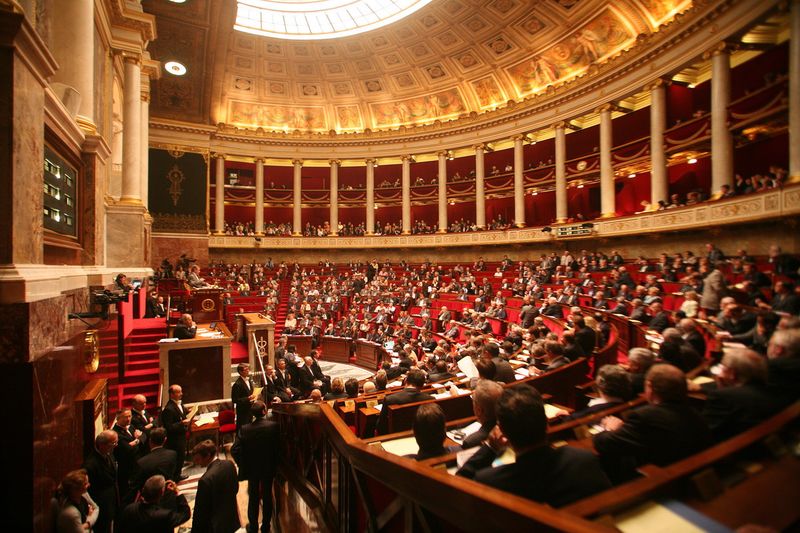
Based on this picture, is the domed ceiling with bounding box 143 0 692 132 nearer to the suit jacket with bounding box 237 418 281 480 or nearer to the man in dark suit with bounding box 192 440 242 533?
the suit jacket with bounding box 237 418 281 480

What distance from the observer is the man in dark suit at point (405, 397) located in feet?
12.2

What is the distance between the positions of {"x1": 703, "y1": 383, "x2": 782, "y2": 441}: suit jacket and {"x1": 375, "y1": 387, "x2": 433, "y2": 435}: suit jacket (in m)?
2.37

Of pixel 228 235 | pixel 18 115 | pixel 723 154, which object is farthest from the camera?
pixel 228 235

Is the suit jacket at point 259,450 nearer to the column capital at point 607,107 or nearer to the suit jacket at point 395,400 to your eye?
the suit jacket at point 395,400

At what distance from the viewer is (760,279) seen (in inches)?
300

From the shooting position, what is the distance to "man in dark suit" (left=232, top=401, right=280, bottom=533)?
4285 millimetres

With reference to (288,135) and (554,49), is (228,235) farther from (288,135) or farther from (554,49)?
(554,49)

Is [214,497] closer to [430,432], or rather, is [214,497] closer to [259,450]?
[259,450]

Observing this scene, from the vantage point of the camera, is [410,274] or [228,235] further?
[228,235]

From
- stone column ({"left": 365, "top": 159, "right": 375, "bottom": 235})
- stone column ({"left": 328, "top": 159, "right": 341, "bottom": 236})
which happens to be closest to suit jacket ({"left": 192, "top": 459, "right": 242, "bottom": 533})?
stone column ({"left": 365, "top": 159, "right": 375, "bottom": 235})

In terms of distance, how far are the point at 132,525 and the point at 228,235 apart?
77.6 ft

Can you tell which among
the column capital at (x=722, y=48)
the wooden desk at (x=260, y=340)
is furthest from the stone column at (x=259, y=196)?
the column capital at (x=722, y=48)

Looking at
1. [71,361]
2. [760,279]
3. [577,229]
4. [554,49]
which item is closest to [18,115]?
[71,361]

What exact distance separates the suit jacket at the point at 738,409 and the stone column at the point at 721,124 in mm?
13421
